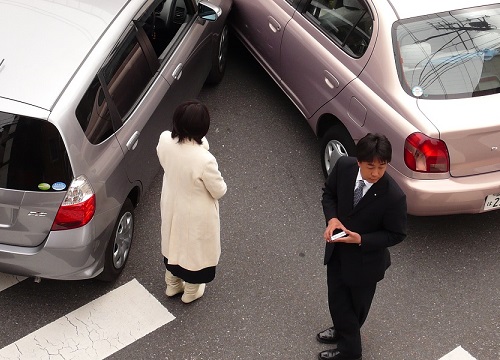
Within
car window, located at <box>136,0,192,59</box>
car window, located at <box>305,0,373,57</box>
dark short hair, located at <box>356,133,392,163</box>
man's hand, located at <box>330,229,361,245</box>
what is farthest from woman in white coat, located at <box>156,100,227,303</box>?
car window, located at <box>305,0,373,57</box>

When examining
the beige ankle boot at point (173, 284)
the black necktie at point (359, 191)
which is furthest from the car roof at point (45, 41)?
the black necktie at point (359, 191)

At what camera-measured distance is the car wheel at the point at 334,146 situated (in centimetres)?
571

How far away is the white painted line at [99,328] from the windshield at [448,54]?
2302 mm

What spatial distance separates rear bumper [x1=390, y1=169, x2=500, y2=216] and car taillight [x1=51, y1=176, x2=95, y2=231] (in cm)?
209

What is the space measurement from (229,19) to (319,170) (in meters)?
1.99

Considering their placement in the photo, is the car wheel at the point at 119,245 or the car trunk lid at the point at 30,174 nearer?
the car trunk lid at the point at 30,174

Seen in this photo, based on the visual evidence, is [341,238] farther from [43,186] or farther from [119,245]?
[119,245]

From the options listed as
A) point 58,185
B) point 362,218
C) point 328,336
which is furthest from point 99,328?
point 362,218

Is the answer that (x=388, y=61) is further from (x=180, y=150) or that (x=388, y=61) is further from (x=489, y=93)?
(x=180, y=150)

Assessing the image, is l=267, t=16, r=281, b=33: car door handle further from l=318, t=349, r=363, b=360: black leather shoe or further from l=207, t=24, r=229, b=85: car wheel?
l=318, t=349, r=363, b=360: black leather shoe

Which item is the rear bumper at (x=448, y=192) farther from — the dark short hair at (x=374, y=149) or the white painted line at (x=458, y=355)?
the dark short hair at (x=374, y=149)

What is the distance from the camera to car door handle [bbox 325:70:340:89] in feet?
18.4

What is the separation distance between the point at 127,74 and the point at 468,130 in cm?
227

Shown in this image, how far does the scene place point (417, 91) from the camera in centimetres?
509
